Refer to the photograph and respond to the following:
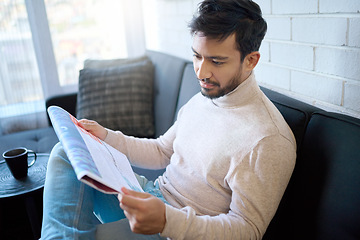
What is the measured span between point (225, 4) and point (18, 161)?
975mm

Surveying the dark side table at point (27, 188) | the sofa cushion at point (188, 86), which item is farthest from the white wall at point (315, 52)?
the dark side table at point (27, 188)

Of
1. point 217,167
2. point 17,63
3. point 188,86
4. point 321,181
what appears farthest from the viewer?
point 17,63

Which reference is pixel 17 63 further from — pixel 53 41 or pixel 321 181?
pixel 321 181

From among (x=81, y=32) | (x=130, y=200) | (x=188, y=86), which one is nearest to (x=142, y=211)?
(x=130, y=200)

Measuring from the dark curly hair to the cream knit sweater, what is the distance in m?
0.12

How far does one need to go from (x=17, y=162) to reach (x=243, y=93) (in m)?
0.92

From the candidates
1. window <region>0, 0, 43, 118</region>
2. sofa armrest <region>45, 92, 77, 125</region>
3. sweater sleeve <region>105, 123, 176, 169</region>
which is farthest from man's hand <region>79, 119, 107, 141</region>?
window <region>0, 0, 43, 118</region>

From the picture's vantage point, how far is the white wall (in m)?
0.94

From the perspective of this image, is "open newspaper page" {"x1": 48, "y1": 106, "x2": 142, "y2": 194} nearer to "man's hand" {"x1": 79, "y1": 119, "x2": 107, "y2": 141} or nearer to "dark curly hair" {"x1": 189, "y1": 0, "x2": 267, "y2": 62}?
"man's hand" {"x1": 79, "y1": 119, "x2": 107, "y2": 141}

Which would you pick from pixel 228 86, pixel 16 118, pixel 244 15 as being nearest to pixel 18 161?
pixel 228 86

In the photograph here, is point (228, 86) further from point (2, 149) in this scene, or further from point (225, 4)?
point (2, 149)

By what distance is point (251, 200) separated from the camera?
32.6 inches

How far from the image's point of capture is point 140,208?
745mm

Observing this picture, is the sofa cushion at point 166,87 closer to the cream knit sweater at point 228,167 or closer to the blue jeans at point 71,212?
the cream knit sweater at point 228,167
